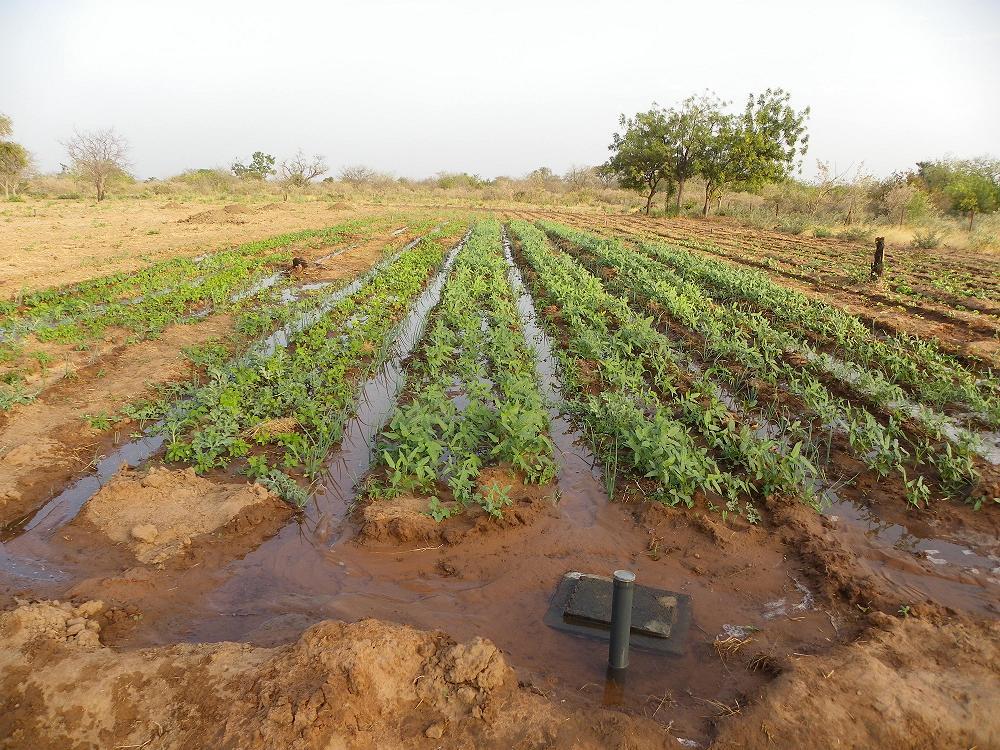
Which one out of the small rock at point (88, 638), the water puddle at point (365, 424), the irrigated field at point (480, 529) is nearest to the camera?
the irrigated field at point (480, 529)

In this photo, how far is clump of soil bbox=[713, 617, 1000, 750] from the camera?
2432 millimetres

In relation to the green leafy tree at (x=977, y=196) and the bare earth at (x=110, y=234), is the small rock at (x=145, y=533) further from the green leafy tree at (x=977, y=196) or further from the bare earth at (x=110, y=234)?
the green leafy tree at (x=977, y=196)

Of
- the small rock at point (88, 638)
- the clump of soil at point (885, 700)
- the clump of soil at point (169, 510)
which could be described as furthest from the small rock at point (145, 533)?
the clump of soil at point (885, 700)

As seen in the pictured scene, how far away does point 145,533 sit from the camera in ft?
12.7

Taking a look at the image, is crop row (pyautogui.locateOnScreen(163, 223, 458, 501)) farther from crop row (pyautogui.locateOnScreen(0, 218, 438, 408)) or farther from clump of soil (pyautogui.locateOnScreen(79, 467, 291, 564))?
crop row (pyautogui.locateOnScreen(0, 218, 438, 408))

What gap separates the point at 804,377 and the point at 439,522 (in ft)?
16.3

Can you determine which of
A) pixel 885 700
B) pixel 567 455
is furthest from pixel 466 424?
pixel 885 700

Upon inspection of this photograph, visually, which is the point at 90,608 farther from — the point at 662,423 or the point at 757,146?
the point at 757,146

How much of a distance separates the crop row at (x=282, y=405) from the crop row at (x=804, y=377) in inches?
182

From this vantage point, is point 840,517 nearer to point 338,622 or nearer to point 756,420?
point 756,420

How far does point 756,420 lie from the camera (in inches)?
232

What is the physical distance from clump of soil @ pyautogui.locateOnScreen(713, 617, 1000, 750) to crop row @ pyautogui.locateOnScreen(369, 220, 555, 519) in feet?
6.90

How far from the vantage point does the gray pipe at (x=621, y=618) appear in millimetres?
2617

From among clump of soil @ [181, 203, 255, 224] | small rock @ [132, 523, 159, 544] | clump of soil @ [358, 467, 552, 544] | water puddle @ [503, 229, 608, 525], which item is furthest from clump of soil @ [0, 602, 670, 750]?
clump of soil @ [181, 203, 255, 224]
